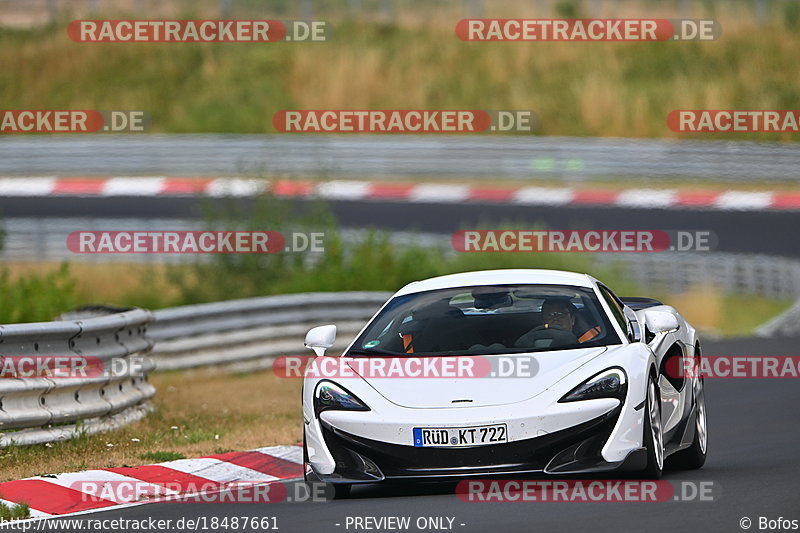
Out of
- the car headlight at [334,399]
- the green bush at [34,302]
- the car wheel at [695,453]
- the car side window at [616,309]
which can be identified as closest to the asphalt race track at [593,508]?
the car wheel at [695,453]

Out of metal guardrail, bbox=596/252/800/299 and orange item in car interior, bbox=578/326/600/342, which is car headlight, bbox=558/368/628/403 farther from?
metal guardrail, bbox=596/252/800/299

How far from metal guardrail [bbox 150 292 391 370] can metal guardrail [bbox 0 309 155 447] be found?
14.3 feet

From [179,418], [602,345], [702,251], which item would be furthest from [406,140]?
[602,345]

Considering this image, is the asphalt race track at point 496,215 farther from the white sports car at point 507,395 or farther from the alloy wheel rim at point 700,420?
the white sports car at point 507,395

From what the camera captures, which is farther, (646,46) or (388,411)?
(646,46)

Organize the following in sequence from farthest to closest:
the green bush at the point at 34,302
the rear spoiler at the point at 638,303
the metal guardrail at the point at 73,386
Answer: the green bush at the point at 34,302 → the rear spoiler at the point at 638,303 → the metal guardrail at the point at 73,386

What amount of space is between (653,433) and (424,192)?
24773 mm

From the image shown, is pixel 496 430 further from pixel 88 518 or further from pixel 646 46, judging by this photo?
pixel 646 46

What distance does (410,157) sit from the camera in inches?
1387

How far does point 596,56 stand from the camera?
44719 millimetres

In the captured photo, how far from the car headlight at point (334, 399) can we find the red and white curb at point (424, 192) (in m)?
21.0

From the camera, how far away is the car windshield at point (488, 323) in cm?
930

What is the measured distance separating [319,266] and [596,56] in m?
24.3

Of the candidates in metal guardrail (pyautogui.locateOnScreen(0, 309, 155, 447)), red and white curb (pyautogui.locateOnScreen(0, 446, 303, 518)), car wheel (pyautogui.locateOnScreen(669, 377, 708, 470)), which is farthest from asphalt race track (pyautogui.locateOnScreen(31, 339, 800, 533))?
A: metal guardrail (pyautogui.locateOnScreen(0, 309, 155, 447))
